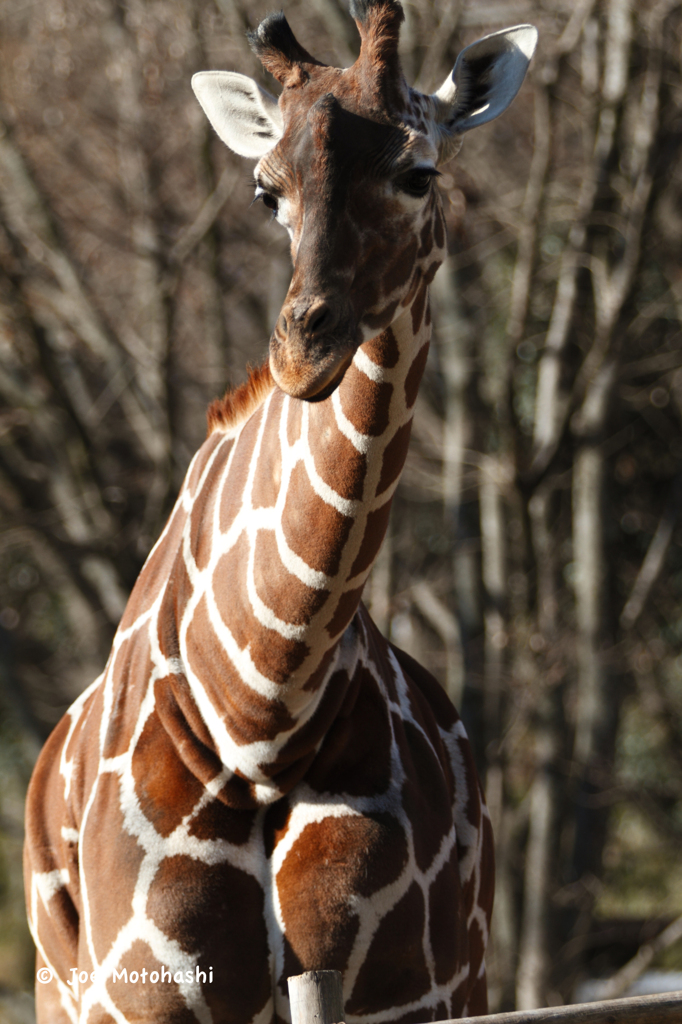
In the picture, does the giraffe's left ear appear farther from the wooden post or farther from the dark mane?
the wooden post

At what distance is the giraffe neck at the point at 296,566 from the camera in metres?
2.59

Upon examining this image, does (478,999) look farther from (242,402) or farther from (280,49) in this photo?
(280,49)

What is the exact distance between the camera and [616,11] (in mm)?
6438

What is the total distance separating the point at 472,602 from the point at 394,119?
540 cm

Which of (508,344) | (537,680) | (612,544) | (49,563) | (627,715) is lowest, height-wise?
(627,715)

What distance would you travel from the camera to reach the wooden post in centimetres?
240

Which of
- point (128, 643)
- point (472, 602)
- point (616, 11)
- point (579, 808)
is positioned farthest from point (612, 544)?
point (128, 643)

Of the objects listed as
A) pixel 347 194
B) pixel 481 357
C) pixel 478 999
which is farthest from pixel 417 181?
pixel 481 357

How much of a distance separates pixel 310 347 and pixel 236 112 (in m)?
1.36

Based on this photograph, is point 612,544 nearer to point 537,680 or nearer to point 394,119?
point 537,680

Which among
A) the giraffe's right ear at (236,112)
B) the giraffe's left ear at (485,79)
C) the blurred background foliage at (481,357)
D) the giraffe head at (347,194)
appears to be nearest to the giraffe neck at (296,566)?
the giraffe head at (347,194)

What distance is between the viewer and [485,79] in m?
3.06

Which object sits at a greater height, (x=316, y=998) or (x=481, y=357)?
(x=481, y=357)

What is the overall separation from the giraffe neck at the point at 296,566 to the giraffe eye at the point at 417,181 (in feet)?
0.81
